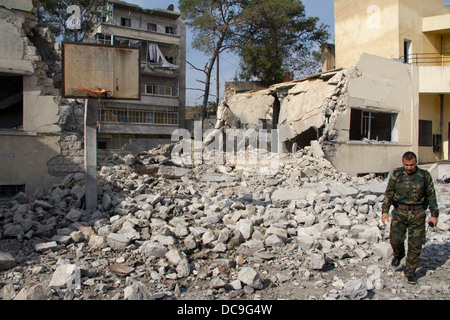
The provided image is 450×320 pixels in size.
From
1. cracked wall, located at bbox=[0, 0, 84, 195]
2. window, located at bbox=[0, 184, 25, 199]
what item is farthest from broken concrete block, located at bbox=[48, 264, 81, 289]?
window, located at bbox=[0, 184, 25, 199]

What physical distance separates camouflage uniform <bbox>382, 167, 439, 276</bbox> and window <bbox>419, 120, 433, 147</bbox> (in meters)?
12.9

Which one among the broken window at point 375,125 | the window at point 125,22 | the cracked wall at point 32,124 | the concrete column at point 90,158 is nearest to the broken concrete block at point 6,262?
the concrete column at point 90,158

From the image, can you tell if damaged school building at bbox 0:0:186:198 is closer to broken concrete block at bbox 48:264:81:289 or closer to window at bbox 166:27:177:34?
broken concrete block at bbox 48:264:81:289

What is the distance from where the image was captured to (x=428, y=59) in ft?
51.4

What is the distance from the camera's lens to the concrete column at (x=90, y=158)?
6.11 metres

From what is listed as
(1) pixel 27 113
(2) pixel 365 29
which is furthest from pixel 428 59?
(1) pixel 27 113

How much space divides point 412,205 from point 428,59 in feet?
48.9

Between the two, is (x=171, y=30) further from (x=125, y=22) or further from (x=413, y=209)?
(x=413, y=209)

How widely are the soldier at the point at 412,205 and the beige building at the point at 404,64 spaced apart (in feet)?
27.7

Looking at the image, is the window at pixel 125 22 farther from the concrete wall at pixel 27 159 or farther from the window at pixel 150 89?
the concrete wall at pixel 27 159

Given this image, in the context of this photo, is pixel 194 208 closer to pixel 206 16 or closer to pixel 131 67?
pixel 131 67

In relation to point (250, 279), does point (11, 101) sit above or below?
above

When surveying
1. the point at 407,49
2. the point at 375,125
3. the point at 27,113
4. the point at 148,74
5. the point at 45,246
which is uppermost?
the point at 148,74
